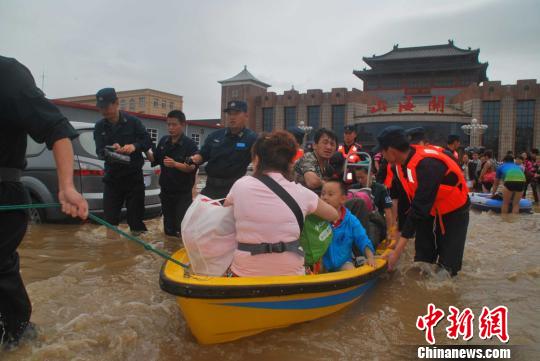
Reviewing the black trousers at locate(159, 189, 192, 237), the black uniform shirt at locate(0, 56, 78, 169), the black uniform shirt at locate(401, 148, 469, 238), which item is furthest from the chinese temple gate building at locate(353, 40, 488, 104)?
the black uniform shirt at locate(0, 56, 78, 169)

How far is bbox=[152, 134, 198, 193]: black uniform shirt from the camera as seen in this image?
17.3ft

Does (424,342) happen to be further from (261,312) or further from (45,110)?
(45,110)

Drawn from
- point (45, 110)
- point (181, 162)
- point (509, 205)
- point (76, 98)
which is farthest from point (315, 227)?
point (76, 98)

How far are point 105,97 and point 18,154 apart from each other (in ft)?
8.30

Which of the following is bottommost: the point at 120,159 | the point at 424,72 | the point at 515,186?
the point at 515,186

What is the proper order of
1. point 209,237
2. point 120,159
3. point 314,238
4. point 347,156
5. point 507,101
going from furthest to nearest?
point 507,101, point 347,156, point 120,159, point 314,238, point 209,237

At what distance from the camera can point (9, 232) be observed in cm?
229

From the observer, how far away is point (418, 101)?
4309 cm

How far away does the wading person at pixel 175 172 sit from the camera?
5.26 meters

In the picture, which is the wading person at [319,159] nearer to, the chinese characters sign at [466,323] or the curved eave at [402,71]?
the chinese characters sign at [466,323]

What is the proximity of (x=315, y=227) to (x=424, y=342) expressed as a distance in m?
1.12

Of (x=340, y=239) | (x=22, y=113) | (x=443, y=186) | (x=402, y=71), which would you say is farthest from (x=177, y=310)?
(x=402, y=71)

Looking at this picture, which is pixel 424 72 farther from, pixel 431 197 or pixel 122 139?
pixel 431 197

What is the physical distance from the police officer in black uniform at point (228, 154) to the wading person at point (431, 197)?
163 cm
